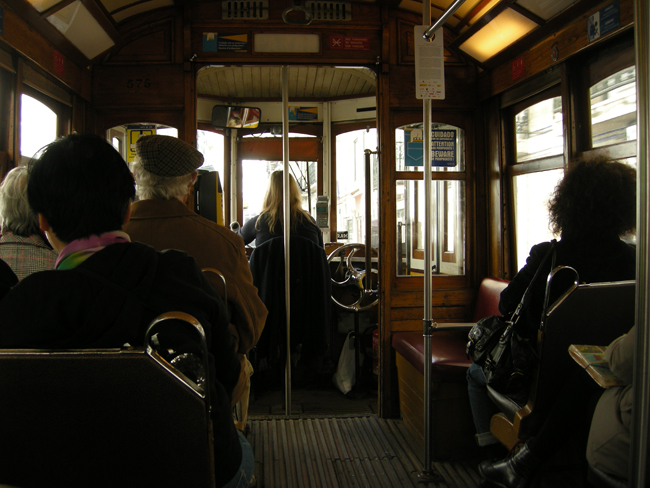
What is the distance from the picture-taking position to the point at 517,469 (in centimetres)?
180

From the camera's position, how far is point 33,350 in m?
0.79

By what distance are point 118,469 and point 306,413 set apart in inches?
96.1

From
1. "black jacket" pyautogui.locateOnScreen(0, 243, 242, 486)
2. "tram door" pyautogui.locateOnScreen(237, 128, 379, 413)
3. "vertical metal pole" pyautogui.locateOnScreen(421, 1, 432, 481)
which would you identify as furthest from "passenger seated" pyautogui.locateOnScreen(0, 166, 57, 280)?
"tram door" pyautogui.locateOnScreen(237, 128, 379, 413)

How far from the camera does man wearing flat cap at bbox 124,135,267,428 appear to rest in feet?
4.99

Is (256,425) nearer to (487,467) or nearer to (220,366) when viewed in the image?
(487,467)

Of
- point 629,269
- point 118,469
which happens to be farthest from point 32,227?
point 629,269

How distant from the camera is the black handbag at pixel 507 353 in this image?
5.73ft

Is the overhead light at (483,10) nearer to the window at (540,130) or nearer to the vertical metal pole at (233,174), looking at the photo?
the window at (540,130)

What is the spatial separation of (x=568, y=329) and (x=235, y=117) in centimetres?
387

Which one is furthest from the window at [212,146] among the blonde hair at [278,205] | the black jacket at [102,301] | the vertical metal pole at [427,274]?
the black jacket at [102,301]

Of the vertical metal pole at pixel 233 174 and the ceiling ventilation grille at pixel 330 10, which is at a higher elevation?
the ceiling ventilation grille at pixel 330 10

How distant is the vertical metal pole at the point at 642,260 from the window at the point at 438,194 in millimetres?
2204

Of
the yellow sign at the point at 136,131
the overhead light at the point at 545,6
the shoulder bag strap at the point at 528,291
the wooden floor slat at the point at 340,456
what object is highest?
the overhead light at the point at 545,6

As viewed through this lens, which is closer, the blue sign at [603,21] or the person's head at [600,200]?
the person's head at [600,200]
